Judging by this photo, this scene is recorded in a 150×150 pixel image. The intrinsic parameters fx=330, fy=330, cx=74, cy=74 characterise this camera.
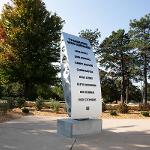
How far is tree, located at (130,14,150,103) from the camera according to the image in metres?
45.9

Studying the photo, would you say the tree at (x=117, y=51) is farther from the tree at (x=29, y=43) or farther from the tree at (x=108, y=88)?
the tree at (x=29, y=43)

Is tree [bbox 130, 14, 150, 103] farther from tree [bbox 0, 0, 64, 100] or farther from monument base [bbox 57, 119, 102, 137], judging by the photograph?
monument base [bbox 57, 119, 102, 137]

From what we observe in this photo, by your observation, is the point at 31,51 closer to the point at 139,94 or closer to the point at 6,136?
the point at 6,136

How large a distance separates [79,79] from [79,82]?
0.11 meters

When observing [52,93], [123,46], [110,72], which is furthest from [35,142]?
[110,72]

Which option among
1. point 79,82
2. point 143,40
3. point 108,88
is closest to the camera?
point 79,82

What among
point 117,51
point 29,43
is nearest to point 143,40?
point 117,51

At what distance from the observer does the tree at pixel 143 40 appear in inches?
1806

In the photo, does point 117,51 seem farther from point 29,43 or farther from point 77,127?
point 77,127

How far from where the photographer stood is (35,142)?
9.44 m

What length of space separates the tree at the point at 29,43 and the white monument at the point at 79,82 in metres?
Answer: 18.6

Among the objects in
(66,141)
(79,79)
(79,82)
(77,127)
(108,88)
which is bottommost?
(66,141)

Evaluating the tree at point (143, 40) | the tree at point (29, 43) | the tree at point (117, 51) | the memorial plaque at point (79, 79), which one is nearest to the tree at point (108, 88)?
the tree at point (117, 51)

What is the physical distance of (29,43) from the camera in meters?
30.7
